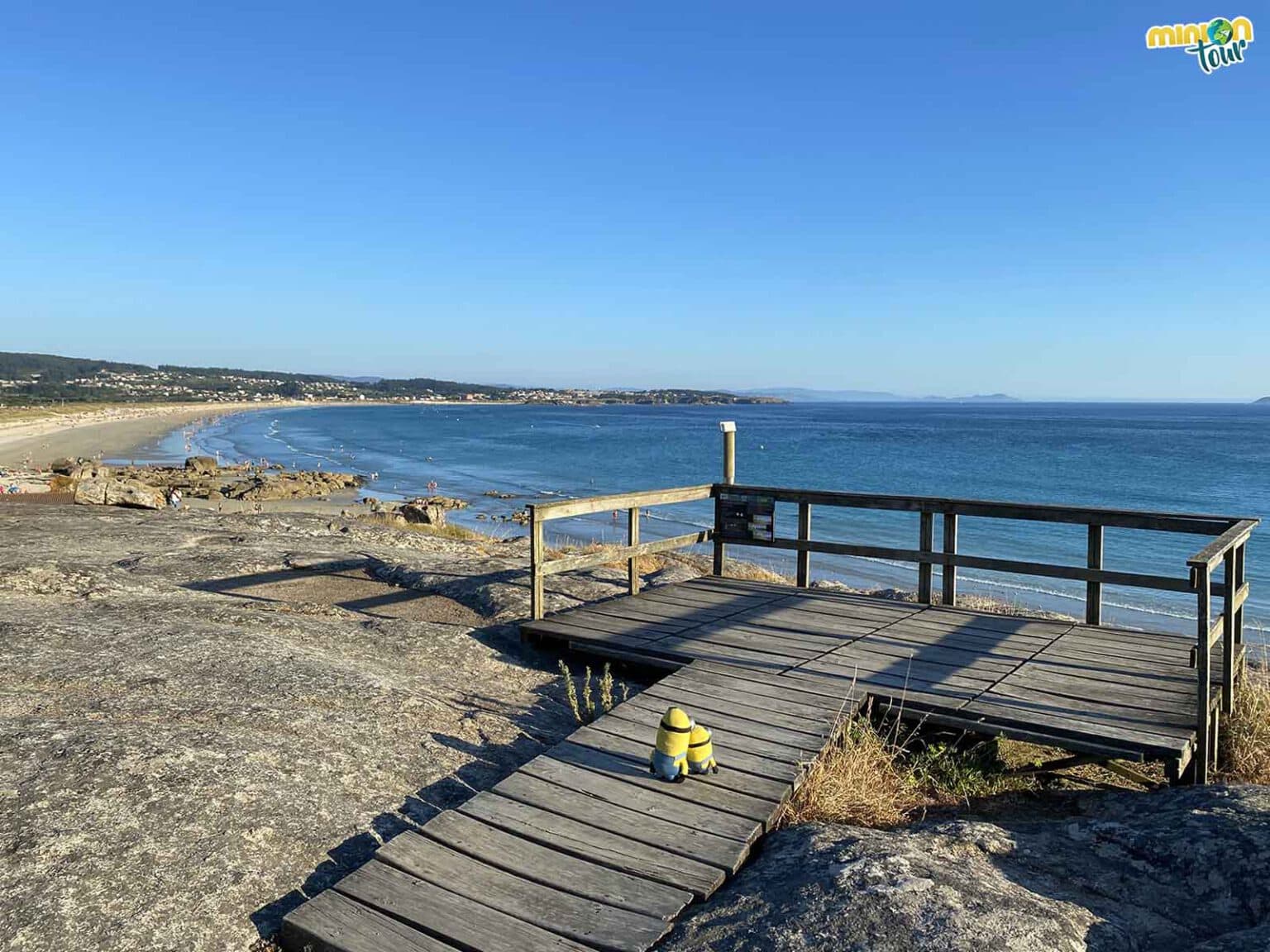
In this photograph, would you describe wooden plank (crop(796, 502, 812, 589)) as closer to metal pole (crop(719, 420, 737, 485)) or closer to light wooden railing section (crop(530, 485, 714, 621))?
metal pole (crop(719, 420, 737, 485))

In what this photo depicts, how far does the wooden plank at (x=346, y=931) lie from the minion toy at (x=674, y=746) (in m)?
1.70

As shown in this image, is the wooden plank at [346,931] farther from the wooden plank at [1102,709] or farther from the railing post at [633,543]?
the railing post at [633,543]

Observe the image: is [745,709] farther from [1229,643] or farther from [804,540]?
[804,540]

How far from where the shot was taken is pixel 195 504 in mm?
28562

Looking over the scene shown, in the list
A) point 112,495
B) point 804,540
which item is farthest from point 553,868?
point 112,495

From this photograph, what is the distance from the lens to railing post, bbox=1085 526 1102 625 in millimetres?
7539

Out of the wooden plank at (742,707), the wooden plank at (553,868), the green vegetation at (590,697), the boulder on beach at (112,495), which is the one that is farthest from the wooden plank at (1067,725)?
the boulder on beach at (112,495)

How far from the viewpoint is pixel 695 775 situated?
489 cm

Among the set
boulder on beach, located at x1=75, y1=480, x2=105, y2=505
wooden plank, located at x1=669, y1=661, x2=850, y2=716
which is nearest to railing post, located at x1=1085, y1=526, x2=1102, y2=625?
wooden plank, located at x1=669, y1=661, x2=850, y2=716

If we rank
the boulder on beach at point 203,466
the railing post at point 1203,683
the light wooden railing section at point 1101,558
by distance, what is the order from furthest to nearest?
the boulder on beach at point 203,466
the light wooden railing section at point 1101,558
the railing post at point 1203,683

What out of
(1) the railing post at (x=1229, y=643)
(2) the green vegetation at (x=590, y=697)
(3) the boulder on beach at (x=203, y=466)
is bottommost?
(3) the boulder on beach at (x=203, y=466)

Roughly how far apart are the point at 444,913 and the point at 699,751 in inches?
67.5

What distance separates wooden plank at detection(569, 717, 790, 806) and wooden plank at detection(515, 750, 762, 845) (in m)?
0.13

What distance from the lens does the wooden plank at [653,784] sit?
177 inches
